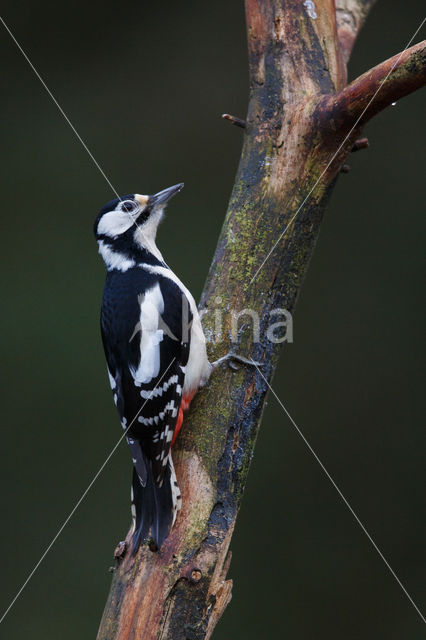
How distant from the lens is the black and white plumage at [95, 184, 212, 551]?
1.48m

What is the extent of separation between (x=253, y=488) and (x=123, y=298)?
1924mm

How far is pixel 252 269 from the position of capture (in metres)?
1.63

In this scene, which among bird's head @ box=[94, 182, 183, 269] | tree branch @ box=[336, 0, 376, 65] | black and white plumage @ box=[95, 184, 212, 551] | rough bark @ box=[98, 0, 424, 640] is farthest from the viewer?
tree branch @ box=[336, 0, 376, 65]

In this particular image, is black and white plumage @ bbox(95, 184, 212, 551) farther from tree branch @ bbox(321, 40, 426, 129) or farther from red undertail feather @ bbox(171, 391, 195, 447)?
tree branch @ bbox(321, 40, 426, 129)

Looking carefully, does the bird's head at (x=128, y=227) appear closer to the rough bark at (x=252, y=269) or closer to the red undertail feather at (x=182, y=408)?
the rough bark at (x=252, y=269)

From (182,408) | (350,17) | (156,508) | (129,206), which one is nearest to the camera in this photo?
(156,508)

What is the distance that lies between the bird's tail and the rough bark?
2 centimetres

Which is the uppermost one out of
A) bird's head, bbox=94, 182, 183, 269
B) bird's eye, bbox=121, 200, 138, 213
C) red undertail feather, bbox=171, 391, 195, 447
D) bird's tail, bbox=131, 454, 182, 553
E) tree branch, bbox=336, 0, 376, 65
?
tree branch, bbox=336, 0, 376, 65

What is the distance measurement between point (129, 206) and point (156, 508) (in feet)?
2.69

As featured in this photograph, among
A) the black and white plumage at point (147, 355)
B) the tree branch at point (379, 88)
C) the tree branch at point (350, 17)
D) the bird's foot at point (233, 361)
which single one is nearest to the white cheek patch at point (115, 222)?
the black and white plumage at point (147, 355)

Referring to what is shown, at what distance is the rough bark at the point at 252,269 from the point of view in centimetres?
136

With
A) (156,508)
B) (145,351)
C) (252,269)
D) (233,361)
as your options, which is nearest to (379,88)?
(252,269)

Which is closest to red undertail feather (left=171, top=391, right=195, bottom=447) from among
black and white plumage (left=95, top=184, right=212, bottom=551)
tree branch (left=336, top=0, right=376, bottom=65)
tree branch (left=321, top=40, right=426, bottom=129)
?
black and white plumage (left=95, top=184, right=212, bottom=551)

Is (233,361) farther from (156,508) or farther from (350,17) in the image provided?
(350,17)
